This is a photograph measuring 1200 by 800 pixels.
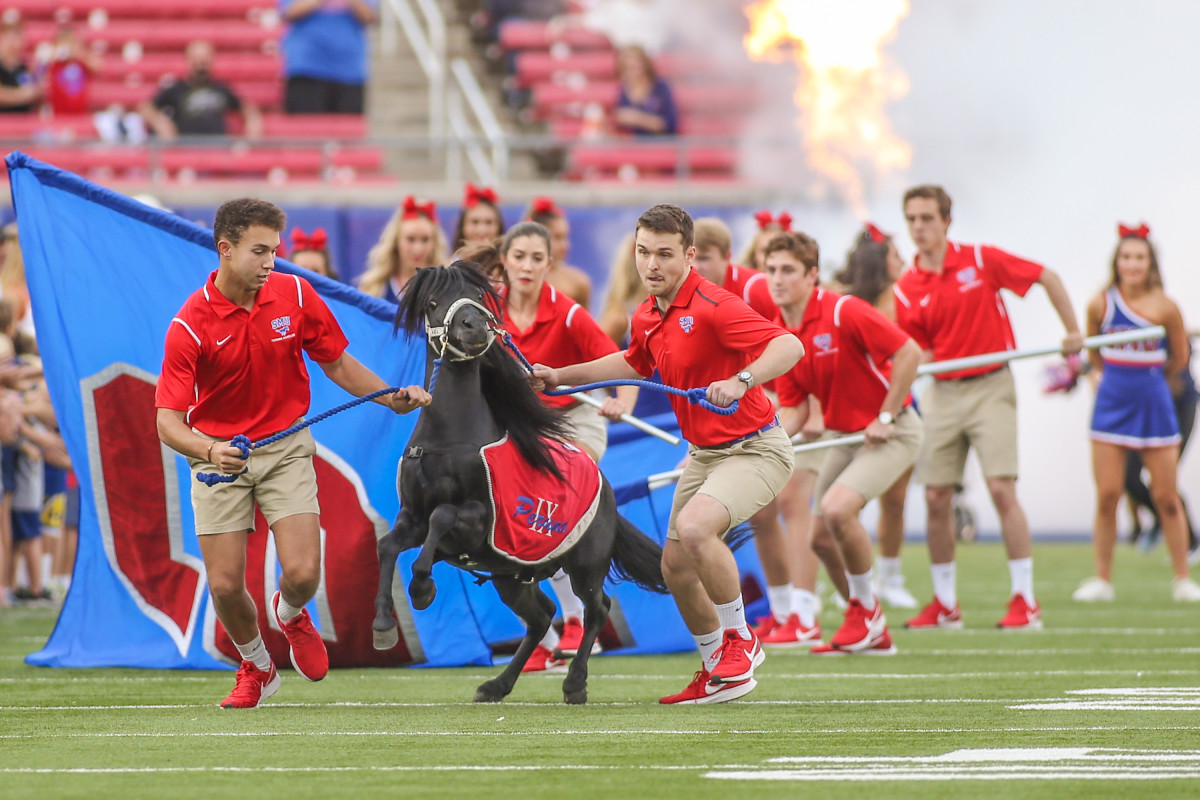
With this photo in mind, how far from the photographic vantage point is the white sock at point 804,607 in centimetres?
893

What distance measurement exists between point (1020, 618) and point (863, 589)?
1592 mm

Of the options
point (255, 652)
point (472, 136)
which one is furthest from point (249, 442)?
point (472, 136)

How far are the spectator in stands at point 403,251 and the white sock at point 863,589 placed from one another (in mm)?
2735

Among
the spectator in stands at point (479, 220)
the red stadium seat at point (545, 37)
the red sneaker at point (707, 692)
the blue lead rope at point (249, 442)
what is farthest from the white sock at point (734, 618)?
the red stadium seat at point (545, 37)

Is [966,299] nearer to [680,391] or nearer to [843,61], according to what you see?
[680,391]

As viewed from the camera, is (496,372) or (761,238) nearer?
(496,372)

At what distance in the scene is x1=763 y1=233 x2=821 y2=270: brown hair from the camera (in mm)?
8078

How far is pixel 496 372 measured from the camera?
627 centimetres

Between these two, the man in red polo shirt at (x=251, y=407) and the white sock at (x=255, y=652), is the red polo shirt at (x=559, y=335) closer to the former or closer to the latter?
the man in red polo shirt at (x=251, y=407)

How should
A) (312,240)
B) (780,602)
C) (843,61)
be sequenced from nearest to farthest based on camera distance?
1. (780,602)
2. (312,240)
3. (843,61)

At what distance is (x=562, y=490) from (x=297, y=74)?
12785 mm

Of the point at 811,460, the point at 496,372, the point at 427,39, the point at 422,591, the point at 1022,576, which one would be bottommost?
the point at 1022,576

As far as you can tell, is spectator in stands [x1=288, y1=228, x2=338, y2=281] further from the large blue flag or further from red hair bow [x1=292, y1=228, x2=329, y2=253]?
the large blue flag

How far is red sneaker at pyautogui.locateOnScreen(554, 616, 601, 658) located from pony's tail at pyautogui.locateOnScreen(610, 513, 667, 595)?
4.17 ft
